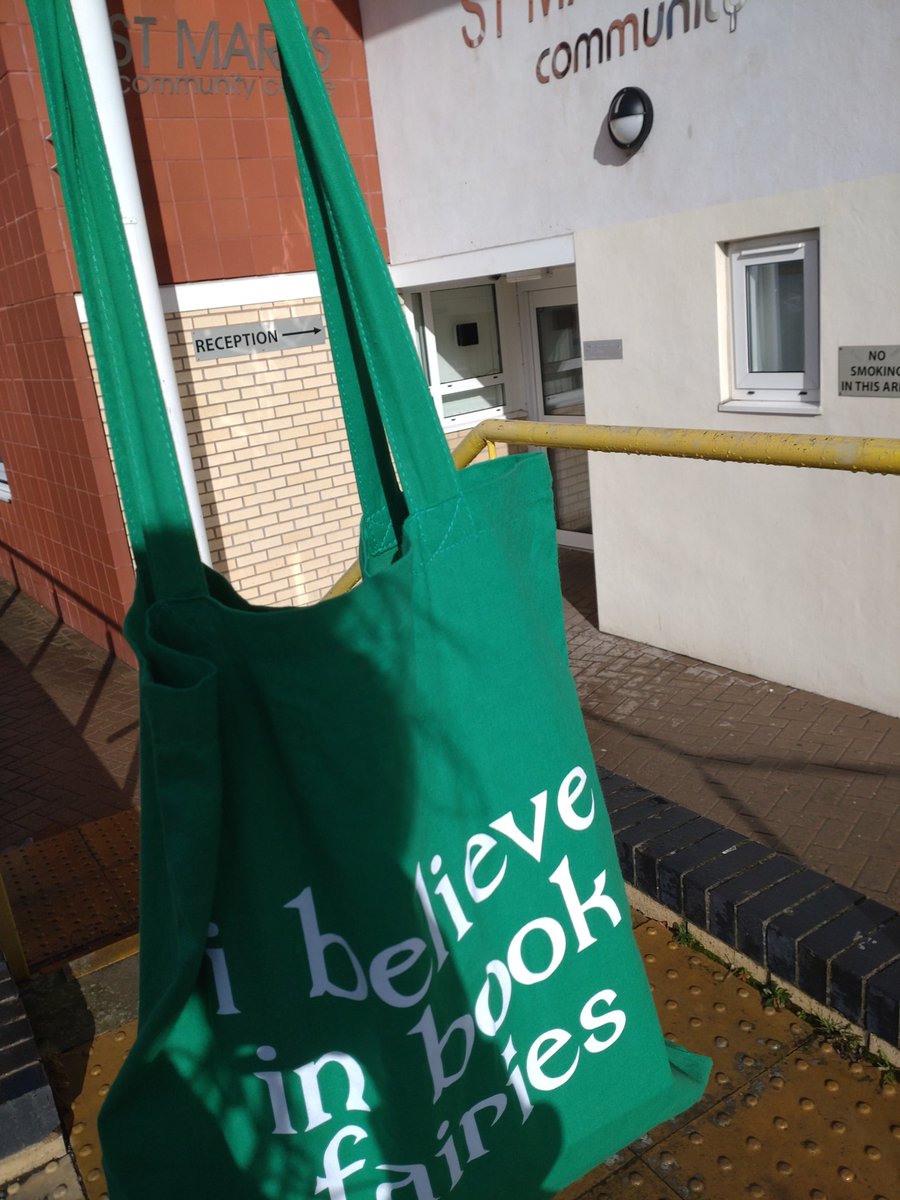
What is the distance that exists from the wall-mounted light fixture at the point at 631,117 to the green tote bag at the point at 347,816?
5.16 m

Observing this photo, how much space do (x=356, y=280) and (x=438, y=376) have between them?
813 centimetres

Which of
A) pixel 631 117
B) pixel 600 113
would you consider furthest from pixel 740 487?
pixel 600 113

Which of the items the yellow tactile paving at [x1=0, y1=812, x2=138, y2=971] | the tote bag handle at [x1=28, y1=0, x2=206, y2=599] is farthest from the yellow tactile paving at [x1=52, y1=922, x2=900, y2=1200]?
the tote bag handle at [x1=28, y1=0, x2=206, y2=599]

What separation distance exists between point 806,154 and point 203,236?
4.21 metres

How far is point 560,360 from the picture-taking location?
9406 millimetres

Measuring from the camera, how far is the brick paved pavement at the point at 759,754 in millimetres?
4492

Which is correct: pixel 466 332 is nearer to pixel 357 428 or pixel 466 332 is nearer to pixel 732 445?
pixel 732 445

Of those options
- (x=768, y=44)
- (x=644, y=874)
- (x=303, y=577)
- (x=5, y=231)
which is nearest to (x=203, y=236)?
(x=5, y=231)

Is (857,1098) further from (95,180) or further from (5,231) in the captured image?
(5,231)

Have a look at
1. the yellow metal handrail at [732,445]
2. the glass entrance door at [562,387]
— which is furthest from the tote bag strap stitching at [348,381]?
the glass entrance door at [562,387]

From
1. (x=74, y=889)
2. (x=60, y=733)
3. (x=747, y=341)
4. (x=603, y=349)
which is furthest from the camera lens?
(x=60, y=733)

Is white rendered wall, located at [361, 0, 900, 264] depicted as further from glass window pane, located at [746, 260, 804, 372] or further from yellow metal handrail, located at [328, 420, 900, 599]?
yellow metal handrail, located at [328, 420, 900, 599]

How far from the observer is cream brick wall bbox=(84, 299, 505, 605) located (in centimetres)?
757

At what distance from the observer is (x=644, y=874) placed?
8.85 ft
